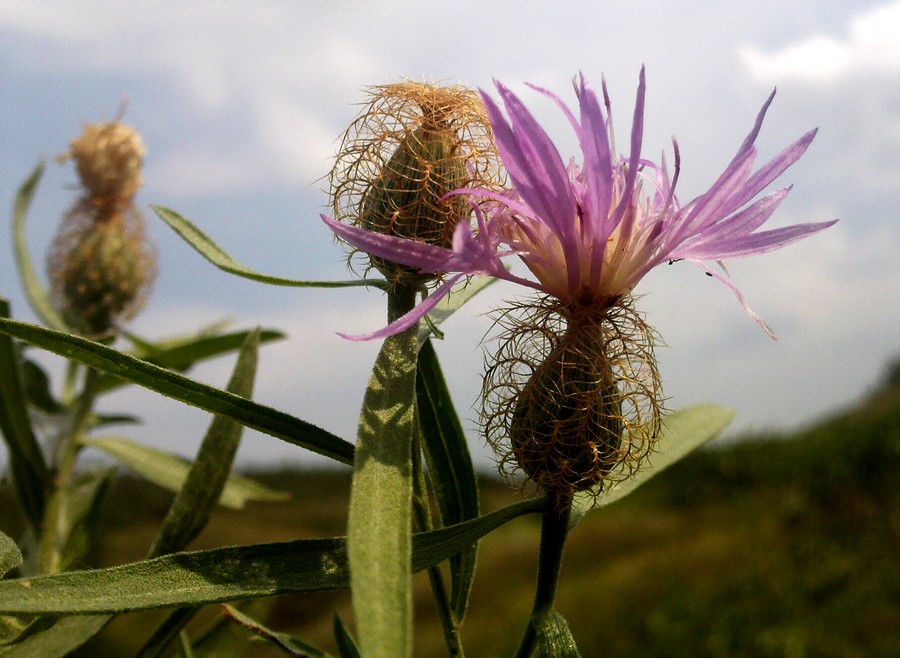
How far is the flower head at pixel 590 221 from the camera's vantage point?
23.8 inches

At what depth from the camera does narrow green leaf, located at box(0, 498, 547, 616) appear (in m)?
0.56

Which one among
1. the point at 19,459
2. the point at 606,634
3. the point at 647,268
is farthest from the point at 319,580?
the point at 606,634

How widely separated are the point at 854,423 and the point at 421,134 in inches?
328

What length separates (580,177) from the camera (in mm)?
720

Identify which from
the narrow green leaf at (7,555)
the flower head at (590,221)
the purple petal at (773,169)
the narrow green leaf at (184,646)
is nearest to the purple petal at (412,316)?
the flower head at (590,221)

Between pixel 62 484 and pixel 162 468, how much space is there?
0.75ft

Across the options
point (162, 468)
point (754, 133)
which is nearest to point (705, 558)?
point (162, 468)

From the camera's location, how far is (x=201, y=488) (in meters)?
0.90

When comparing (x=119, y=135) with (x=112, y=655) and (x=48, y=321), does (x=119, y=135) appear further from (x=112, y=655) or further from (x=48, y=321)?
(x=112, y=655)

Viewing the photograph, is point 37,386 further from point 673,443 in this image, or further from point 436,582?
point 673,443

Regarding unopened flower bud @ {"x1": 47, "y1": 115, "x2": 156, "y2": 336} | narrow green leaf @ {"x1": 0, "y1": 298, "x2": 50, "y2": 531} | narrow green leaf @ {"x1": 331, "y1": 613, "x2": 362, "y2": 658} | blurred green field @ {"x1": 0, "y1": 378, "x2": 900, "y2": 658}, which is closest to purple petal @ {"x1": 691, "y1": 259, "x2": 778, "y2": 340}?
narrow green leaf @ {"x1": 331, "y1": 613, "x2": 362, "y2": 658}

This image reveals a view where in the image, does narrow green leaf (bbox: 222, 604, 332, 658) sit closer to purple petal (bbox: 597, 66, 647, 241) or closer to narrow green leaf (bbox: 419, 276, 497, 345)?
narrow green leaf (bbox: 419, 276, 497, 345)

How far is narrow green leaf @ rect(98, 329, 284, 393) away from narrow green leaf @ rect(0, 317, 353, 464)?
2.24 feet

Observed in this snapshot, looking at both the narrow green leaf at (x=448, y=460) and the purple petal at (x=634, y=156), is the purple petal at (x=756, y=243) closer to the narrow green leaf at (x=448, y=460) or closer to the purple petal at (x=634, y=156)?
the purple petal at (x=634, y=156)
